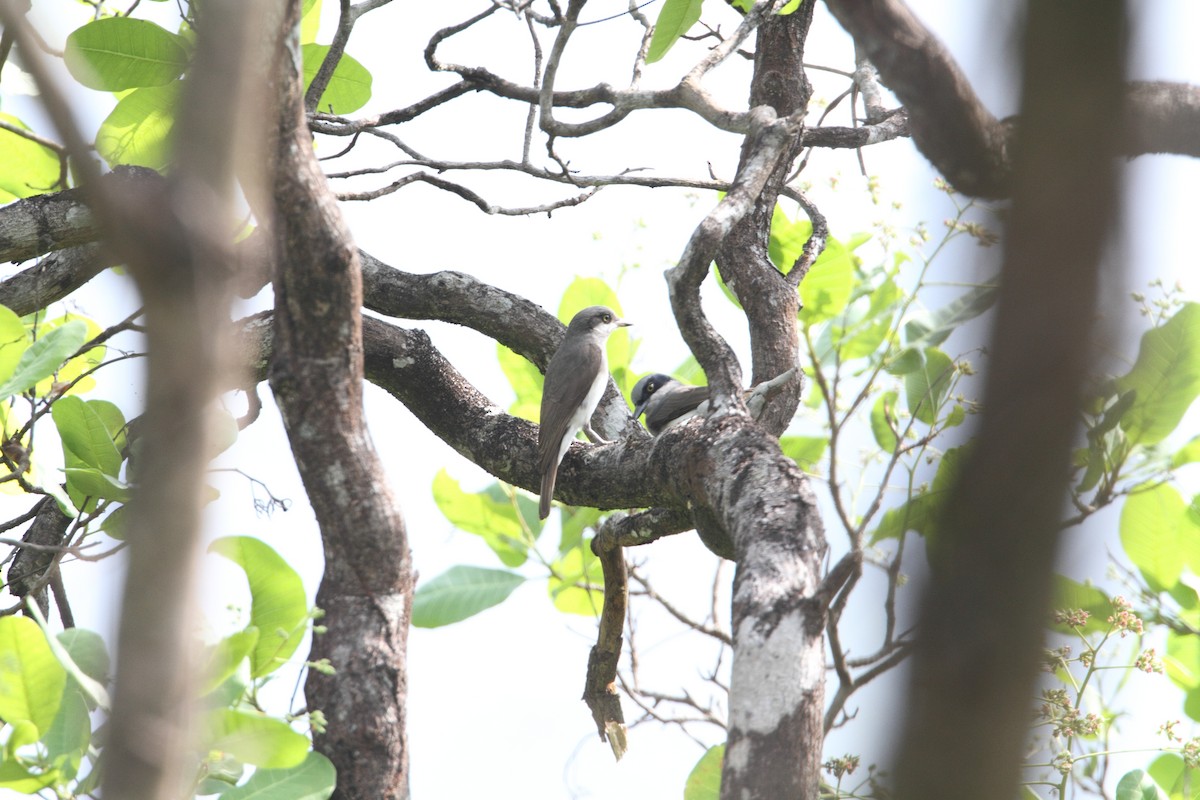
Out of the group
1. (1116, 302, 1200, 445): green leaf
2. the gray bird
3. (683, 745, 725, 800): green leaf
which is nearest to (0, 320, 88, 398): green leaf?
the gray bird

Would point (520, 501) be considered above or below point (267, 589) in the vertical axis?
above

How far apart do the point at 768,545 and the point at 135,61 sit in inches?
103

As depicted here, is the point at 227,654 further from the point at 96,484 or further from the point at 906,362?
the point at 906,362

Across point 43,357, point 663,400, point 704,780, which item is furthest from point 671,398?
point 43,357

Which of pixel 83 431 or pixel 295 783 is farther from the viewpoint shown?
pixel 83 431

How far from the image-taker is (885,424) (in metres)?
4.38

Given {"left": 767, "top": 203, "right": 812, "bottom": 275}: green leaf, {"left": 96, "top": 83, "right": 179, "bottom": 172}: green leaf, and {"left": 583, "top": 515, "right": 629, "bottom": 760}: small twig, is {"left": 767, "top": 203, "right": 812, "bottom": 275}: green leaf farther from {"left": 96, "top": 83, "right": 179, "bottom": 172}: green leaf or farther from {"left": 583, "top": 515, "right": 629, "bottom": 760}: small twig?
{"left": 96, "top": 83, "right": 179, "bottom": 172}: green leaf

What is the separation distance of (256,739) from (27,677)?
542 mm

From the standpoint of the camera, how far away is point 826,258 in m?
4.33

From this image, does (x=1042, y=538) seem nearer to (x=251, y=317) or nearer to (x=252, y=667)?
(x=252, y=667)

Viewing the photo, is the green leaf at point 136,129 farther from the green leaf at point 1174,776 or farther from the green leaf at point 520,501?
the green leaf at point 1174,776

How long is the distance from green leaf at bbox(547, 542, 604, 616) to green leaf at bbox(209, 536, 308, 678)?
6.10 ft

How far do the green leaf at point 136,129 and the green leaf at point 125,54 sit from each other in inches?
3.2

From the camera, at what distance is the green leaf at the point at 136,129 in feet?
12.3
